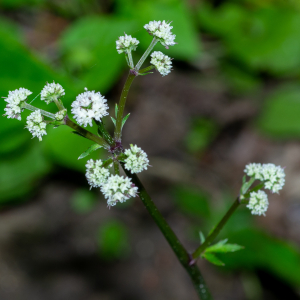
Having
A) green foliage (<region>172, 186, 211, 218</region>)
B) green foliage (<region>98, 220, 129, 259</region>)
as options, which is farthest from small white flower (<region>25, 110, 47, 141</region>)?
green foliage (<region>172, 186, 211, 218</region>)

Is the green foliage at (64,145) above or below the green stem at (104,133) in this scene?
above

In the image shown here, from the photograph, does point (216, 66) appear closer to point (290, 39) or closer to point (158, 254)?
point (290, 39)

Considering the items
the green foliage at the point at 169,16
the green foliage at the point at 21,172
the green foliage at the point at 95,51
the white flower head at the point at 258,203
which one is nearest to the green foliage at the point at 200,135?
the green foliage at the point at 169,16

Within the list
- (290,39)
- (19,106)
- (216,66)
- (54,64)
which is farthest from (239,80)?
(19,106)

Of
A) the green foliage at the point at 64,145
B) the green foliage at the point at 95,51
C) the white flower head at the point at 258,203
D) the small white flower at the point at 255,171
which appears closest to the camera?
the white flower head at the point at 258,203

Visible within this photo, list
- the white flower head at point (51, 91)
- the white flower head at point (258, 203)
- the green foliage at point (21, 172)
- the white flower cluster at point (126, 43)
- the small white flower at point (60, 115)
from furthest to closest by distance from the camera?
the green foliage at point (21, 172) < the white flower head at point (258, 203) < the white flower cluster at point (126, 43) < the white flower head at point (51, 91) < the small white flower at point (60, 115)

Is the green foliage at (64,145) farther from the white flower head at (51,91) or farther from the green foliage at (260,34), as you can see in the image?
the green foliage at (260,34)

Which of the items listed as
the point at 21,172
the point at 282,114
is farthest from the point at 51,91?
the point at 282,114
